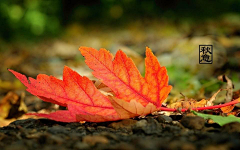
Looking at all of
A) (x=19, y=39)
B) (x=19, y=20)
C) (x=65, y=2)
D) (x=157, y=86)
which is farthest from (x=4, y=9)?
(x=157, y=86)

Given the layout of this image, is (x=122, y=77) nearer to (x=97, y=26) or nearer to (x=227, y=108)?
(x=227, y=108)

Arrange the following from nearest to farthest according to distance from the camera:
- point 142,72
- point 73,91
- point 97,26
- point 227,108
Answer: point 73,91
point 227,108
point 142,72
point 97,26

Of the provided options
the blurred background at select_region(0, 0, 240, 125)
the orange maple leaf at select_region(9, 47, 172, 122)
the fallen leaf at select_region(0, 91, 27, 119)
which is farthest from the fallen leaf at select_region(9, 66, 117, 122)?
the blurred background at select_region(0, 0, 240, 125)

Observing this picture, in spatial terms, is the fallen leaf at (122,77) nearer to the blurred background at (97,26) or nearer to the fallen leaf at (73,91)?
the fallen leaf at (73,91)

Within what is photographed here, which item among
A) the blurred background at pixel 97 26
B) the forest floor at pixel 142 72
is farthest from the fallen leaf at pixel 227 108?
the blurred background at pixel 97 26

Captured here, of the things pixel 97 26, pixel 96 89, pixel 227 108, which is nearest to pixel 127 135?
pixel 96 89

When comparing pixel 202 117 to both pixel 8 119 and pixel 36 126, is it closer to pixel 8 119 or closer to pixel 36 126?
pixel 36 126

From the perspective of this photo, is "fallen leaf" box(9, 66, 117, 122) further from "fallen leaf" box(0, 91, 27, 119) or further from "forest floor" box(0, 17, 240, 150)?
"fallen leaf" box(0, 91, 27, 119)

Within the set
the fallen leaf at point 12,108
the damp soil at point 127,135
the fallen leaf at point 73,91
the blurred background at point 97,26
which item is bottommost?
the damp soil at point 127,135

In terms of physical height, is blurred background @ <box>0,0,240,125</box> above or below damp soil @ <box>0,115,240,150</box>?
above
